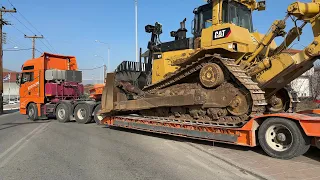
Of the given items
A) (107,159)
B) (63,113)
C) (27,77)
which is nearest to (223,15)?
(107,159)

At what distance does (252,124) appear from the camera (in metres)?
7.17

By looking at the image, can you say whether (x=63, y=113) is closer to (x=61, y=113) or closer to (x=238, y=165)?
(x=61, y=113)

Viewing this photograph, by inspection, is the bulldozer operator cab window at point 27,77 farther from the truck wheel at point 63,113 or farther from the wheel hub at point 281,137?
the wheel hub at point 281,137

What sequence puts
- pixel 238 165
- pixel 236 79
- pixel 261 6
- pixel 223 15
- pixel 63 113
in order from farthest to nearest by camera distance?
pixel 63 113, pixel 261 6, pixel 223 15, pixel 236 79, pixel 238 165

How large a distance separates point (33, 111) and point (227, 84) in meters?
12.3

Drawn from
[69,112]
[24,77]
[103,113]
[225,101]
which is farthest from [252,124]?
[24,77]

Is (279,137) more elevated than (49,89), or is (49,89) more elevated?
(49,89)

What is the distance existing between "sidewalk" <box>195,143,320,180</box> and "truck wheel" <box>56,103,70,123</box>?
934cm

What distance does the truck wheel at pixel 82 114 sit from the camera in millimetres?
14719

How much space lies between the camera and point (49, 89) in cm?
1677

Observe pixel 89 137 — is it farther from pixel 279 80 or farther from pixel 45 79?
pixel 45 79

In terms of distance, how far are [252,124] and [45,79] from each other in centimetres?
1289

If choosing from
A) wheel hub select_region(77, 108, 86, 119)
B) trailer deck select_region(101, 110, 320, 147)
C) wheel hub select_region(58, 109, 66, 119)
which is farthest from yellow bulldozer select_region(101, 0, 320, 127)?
wheel hub select_region(58, 109, 66, 119)

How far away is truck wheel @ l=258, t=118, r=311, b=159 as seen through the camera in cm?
641
